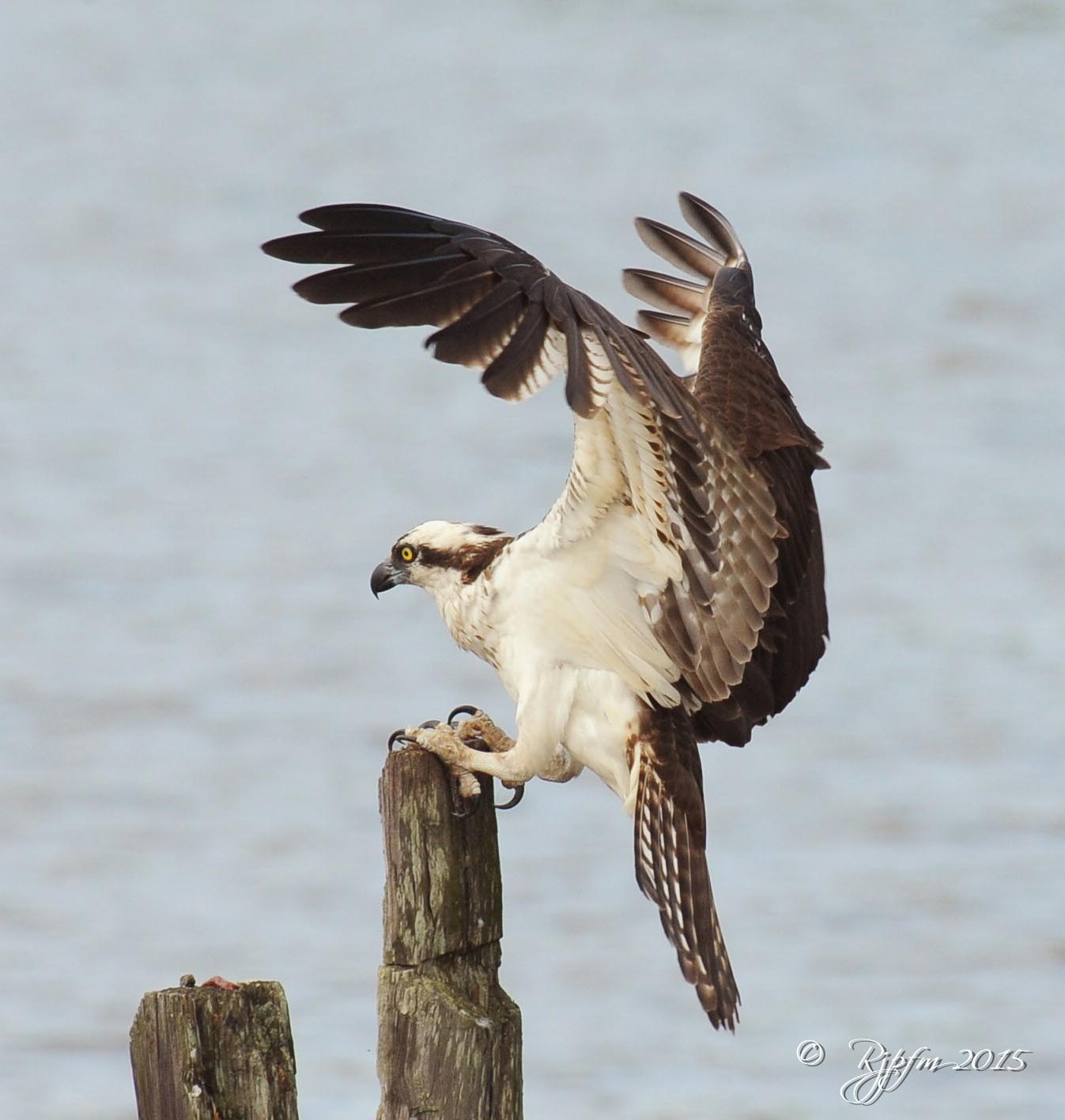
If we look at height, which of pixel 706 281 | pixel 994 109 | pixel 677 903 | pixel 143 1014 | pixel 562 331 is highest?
pixel 994 109

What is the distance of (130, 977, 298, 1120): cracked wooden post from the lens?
14.9ft

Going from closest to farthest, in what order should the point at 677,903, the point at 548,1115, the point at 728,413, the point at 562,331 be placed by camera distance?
the point at 562,331 → the point at 677,903 → the point at 728,413 → the point at 548,1115

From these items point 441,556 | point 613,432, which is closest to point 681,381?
point 613,432

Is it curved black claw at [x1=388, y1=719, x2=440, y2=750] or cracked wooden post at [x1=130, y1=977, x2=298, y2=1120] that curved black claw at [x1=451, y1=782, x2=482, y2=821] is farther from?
cracked wooden post at [x1=130, y1=977, x2=298, y2=1120]

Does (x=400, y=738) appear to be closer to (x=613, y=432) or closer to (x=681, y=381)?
(x=613, y=432)

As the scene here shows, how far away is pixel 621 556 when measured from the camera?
589 cm

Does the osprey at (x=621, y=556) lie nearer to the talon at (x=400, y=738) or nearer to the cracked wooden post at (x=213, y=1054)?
the talon at (x=400, y=738)

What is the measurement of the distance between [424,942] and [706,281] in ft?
10.9

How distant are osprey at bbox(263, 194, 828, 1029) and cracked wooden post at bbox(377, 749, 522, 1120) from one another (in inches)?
7.8

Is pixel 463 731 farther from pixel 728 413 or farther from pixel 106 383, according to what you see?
pixel 106 383

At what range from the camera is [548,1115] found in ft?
29.5

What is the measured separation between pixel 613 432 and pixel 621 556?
1.71ft

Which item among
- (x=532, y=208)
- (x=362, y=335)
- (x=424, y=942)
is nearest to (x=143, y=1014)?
(x=424, y=942)

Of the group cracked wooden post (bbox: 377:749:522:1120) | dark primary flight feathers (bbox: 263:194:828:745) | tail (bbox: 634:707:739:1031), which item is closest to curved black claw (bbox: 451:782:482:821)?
cracked wooden post (bbox: 377:749:522:1120)
